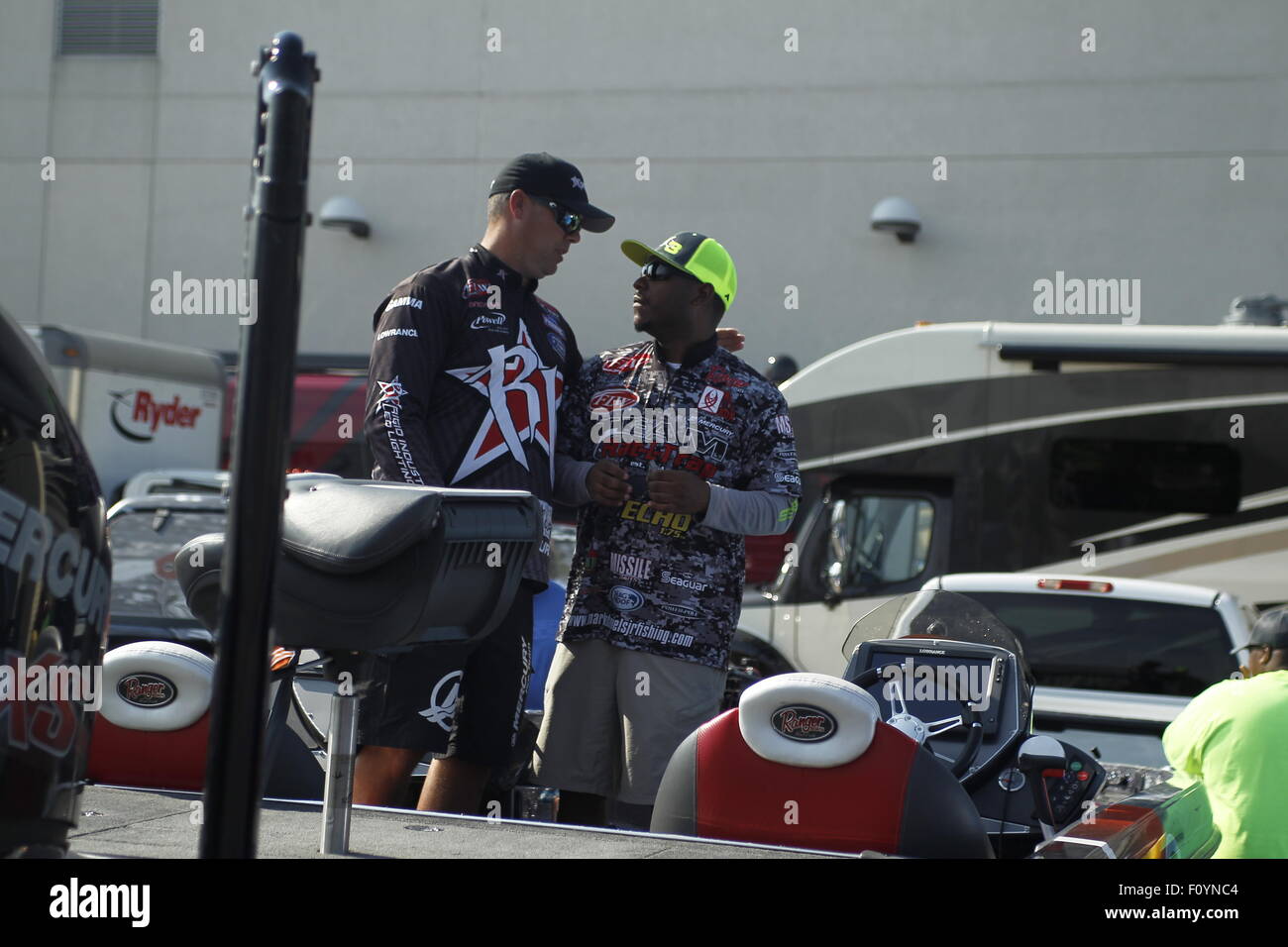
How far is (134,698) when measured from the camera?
2512 mm

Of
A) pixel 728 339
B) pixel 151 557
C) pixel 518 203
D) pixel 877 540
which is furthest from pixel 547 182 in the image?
pixel 877 540

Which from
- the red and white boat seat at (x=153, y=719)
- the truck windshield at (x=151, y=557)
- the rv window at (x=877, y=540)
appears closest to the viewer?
the red and white boat seat at (x=153, y=719)

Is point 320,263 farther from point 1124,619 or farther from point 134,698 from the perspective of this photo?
point 134,698

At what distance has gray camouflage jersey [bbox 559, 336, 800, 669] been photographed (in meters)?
3.67

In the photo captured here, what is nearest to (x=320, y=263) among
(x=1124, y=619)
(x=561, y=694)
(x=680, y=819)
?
(x=1124, y=619)

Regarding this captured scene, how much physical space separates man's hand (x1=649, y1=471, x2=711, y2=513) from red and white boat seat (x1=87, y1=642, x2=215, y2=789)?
4.31 ft

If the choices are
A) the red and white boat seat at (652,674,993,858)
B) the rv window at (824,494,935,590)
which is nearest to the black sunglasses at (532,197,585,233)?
the red and white boat seat at (652,674,993,858)

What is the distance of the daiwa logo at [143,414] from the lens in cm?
1249

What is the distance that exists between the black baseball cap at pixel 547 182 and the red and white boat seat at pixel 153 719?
60.5 inches

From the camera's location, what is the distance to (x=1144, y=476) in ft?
30.4

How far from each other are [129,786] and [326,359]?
1413 centimetres

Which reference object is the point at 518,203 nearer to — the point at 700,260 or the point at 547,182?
the point at 547,182

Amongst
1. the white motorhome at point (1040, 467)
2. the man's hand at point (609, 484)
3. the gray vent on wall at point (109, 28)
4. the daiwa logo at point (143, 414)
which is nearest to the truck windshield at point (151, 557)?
the white motorhome at point (1040, 467)

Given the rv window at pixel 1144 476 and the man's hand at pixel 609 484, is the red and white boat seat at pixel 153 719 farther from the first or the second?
the rv window at pixel 1144 476
